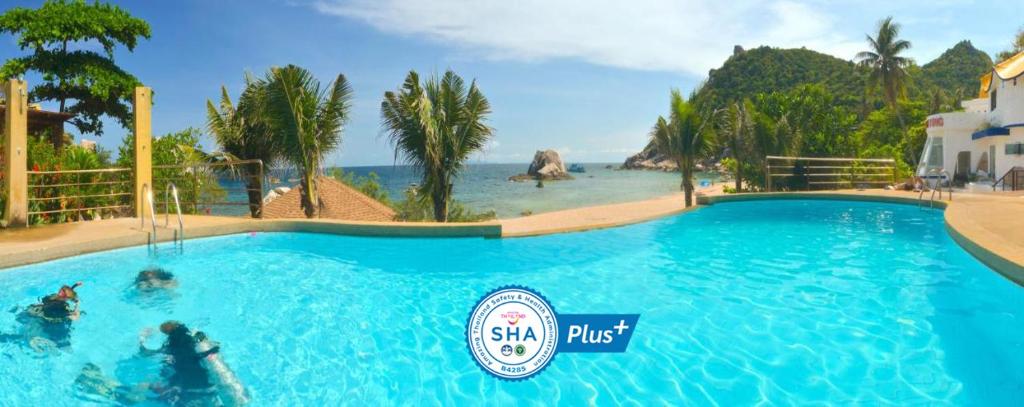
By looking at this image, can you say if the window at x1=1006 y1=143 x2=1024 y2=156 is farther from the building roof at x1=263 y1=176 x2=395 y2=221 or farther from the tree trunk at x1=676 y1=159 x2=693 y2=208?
the building roof at x1=263 y1=176 x2=395 y2=221

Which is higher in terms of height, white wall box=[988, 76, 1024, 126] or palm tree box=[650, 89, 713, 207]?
white wall box=[988, 76, 1024, 126]

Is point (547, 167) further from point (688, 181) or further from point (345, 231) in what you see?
point (345, 231)

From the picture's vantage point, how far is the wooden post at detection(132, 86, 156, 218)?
10.8 metres

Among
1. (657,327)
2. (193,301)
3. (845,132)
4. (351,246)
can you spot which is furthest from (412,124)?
(845,132)

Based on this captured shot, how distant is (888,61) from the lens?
115 feet

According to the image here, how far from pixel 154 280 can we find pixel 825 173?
2198cm

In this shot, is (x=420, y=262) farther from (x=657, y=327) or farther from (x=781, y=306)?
(x=781, y=306)

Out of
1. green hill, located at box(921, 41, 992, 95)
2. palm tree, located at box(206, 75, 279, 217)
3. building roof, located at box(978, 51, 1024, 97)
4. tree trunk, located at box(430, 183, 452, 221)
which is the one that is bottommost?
tree trunk, located at box(430, 183, 452, 221)

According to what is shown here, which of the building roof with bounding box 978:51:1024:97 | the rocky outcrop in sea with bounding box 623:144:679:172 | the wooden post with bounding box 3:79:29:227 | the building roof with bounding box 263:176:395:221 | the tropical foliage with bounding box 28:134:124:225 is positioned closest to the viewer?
the wooden post with bounding box 3:79:29:227

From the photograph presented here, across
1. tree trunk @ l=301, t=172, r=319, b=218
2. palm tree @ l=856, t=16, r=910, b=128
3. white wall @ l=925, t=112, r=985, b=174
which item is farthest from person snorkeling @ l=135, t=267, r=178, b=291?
palm tree @ l=856, t=16, r=910, b=128

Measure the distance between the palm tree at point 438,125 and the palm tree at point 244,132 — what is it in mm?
3287

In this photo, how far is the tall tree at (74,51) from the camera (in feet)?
56.1

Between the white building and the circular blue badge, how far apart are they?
23.1 meters

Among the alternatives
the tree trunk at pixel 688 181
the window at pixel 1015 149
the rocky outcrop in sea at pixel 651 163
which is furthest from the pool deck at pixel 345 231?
the rocky outcrop in sea at pixel 651 163
